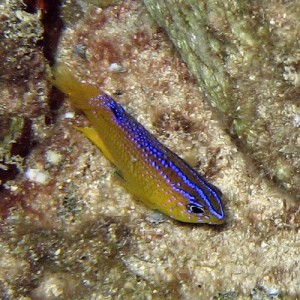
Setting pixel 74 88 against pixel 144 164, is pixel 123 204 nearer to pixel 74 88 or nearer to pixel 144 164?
pixel 144 164

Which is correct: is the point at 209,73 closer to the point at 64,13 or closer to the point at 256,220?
the point at 256,220

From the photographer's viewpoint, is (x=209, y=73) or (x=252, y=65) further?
(x=209, y=73)

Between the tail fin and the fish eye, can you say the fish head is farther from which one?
the tail fin

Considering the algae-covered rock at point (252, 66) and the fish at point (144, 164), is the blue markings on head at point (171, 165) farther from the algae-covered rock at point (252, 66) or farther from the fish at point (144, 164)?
the algae-covered rock at point (252, 66)

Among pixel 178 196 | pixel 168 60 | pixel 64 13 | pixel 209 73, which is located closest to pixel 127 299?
pixel 178 196

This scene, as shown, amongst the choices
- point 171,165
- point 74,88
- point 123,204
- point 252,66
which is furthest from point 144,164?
point 252,66

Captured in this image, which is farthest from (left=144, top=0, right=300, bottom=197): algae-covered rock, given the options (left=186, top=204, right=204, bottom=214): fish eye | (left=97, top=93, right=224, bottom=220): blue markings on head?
(left=186, top=204, right=204, bottom=214): fish eye
